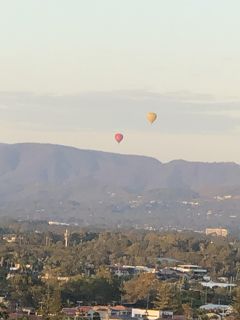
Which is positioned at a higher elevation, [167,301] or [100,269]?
[100,269]

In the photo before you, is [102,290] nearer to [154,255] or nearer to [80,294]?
[80,294]

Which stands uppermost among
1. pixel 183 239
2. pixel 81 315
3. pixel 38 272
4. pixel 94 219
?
pixel 94 219

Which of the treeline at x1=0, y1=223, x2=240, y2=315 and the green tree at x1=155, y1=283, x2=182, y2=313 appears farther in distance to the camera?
the treeline at x1=0, y1=223, x2=240, y2=315

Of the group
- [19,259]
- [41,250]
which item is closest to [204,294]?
[19,259]

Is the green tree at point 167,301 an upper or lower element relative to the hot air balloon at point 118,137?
lower

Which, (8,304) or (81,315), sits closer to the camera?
(81,315)

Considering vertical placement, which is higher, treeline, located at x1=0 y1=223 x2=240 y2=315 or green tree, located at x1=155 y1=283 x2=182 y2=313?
treeline, located at x1=0 y1=223 x2=240 y2=315

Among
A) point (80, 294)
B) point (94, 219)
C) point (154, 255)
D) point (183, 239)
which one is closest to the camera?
point (80, 294)

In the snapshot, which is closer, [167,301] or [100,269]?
[167,301]

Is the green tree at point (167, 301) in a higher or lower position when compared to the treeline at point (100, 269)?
lower

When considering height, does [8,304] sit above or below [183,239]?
below

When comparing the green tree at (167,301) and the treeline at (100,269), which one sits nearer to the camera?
the green tree at (167,301)
